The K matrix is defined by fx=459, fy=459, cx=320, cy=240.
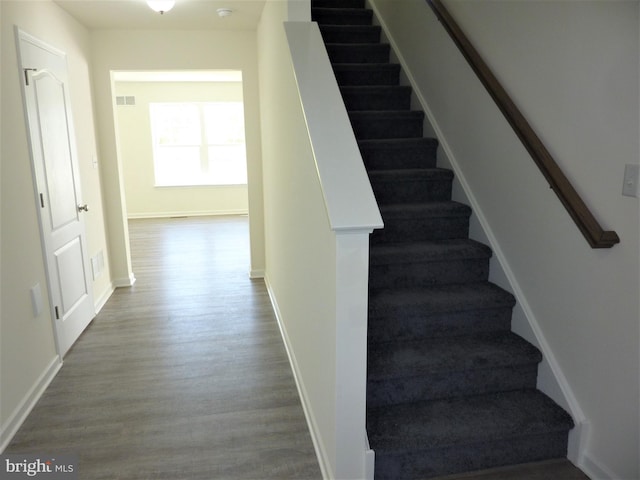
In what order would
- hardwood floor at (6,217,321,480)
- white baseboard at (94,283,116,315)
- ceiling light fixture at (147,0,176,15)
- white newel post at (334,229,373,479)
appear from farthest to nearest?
white baseboard at (94,283,116,315), ceiling light fixture at (147,0,176,15), hardwood floor at (6,217,321,480), white newel post at (334,229,373,479)

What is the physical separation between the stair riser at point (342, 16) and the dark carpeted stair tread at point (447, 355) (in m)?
2.78

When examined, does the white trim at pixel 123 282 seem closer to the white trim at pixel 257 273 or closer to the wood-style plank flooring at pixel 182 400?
the wood-style plank flooring at pixel 182 400

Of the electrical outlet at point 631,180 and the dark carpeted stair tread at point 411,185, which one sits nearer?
the electrical outlet at point 631,180

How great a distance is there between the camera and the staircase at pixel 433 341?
1.90 meters

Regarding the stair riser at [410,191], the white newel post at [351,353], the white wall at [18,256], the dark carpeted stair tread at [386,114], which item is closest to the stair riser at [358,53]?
the dark carpeted stair tread at [386,114]

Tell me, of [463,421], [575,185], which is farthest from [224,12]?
[463,421]

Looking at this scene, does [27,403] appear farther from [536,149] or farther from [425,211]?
[536,149]

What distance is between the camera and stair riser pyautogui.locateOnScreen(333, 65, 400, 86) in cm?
334

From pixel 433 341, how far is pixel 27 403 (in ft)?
7.08

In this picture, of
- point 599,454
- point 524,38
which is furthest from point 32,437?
point 524,38

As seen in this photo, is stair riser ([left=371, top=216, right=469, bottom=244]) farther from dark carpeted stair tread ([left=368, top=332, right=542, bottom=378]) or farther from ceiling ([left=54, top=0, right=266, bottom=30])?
ceiling ([left=54, top=0, right=266, bottom=30])

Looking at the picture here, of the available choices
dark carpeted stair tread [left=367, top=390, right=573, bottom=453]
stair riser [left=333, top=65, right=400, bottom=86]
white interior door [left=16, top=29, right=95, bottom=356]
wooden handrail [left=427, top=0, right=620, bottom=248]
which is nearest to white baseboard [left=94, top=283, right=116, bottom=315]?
white interior door [left=16, top=29, right=95, bottom=356]

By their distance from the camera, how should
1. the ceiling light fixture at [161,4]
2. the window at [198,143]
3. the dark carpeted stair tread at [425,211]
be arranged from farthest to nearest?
the window at [198,143], the ceiling light fixture at [161,4], the dark carpeted stair tread at [425,211]

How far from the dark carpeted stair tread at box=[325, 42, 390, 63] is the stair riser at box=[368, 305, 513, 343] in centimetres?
213
